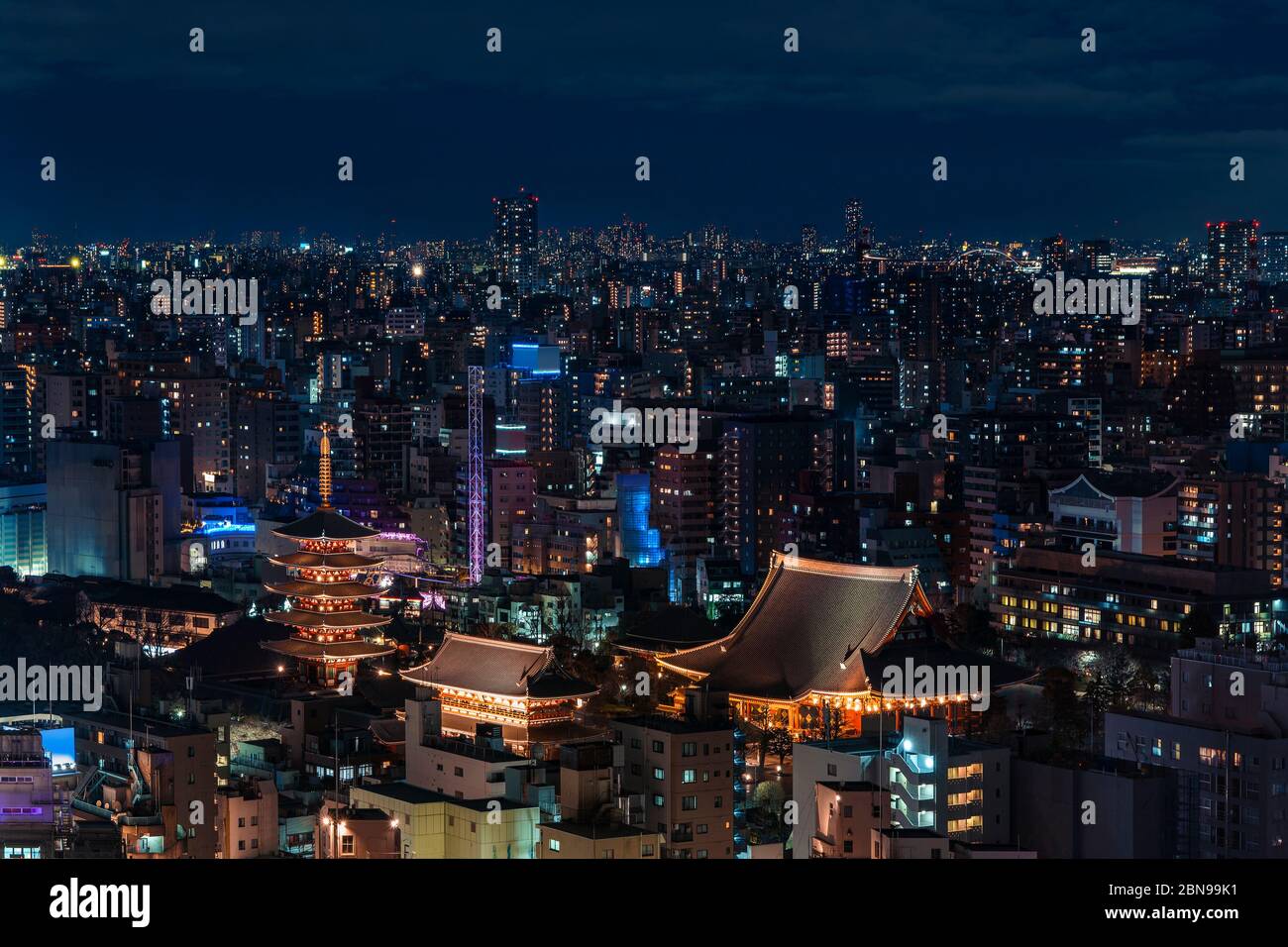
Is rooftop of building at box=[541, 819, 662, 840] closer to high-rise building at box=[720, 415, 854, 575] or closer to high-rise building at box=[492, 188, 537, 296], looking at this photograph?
high-rise building at box=[720, 415, 854, 575]

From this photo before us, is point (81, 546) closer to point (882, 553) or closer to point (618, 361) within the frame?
point (882, 553)

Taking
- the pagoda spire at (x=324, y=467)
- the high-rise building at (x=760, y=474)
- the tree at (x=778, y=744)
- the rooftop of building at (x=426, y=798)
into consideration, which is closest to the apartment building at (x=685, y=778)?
the rooftop of building at (x=426, y=798)

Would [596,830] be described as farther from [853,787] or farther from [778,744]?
[778,744]

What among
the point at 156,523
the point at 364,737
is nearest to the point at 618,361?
the point at 156,523

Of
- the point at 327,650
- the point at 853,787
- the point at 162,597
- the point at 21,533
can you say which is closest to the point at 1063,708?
the point at 853,787

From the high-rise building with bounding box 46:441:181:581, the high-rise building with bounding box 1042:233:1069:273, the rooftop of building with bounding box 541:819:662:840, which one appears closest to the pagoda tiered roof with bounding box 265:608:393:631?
the high-rise building with bounding box 46:441:181:581

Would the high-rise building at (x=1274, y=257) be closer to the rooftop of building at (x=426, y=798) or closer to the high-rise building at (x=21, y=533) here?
the high-rise building at (x=21, y=533)
